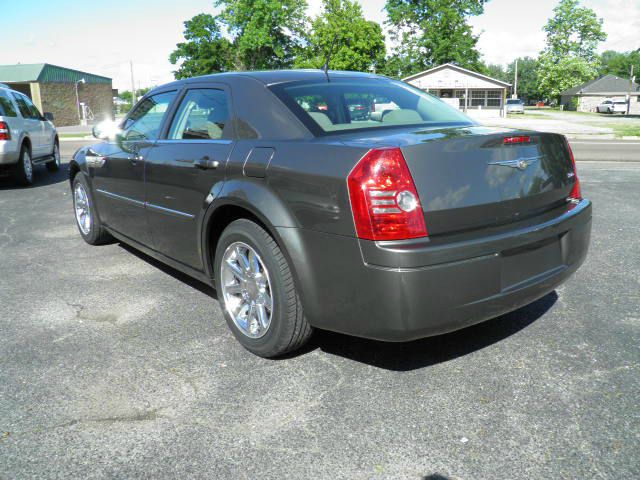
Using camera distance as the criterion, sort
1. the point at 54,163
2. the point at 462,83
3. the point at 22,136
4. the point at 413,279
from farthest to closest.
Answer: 1. the point at 462,83
2. the point at 54,163
3. the point at 22,136
4. the point at 413,279

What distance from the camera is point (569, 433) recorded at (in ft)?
7.84

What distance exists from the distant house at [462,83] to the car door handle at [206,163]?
54.0 m

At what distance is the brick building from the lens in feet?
147

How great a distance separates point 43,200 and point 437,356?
24.7 ft

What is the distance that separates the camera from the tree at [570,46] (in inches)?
3098

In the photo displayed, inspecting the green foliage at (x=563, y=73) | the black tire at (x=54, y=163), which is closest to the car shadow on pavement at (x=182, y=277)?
the black tire at (x=54, y=163)

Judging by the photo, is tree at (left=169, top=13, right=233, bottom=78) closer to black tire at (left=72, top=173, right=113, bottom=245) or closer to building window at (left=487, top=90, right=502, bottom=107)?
building window at (left=487, top=90, right=502, bottom=107)

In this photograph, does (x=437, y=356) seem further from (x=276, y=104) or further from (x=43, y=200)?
(x=43, y=200)

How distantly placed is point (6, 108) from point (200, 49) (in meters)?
57.9

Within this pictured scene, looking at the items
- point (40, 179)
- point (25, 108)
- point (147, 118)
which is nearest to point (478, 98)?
point (40, 179)

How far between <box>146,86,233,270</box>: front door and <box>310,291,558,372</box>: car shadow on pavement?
3.37 feet

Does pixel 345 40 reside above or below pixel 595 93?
above

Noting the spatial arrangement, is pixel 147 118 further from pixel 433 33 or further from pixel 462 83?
pixel 433 33

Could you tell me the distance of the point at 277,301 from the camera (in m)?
2.92
